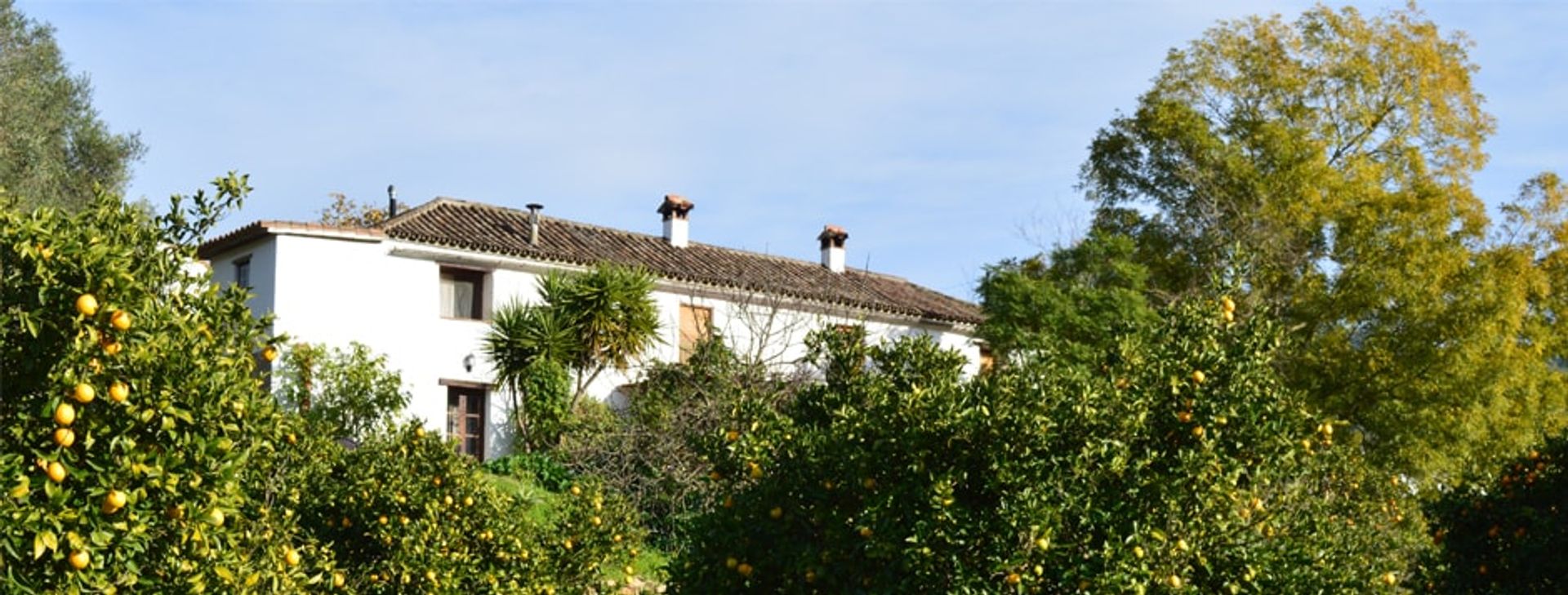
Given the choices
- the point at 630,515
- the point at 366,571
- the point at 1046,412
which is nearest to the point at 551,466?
the point at 630,515

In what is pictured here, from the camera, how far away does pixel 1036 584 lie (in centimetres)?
729

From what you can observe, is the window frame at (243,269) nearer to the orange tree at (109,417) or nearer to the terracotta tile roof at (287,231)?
the terracotta tile roof at (287,231)

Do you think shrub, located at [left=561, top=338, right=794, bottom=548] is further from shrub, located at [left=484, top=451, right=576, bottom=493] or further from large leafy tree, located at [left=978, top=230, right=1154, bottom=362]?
large leafy tree, located at [left=978, top=230, right=1154, bottom=362]

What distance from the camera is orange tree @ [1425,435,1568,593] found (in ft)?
34.1

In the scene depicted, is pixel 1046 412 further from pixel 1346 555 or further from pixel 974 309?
pixel 974 309

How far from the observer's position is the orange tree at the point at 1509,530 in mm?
10383

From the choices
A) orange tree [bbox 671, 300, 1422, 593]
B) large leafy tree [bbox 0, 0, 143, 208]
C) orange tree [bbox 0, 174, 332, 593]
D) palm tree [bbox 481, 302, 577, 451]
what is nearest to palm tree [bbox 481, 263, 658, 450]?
palm tree [bbox 481, 302, 577, 451]

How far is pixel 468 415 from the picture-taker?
2878 cm

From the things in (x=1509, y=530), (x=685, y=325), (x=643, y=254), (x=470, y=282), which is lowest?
(x=1509, y=530)

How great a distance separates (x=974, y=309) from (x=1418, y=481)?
14.2 m

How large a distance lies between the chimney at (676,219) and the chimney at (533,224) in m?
3.34

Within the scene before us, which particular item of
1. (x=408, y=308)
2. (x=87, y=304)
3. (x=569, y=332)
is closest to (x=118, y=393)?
(x=87, y=304)

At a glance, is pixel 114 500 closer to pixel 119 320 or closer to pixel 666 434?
pixel 119 320

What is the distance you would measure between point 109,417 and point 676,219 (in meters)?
28.0
